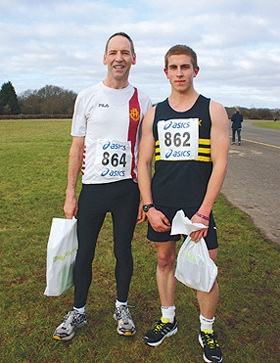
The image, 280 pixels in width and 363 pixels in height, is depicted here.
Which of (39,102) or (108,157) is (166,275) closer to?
(108,157)

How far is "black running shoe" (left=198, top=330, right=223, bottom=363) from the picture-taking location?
262cm

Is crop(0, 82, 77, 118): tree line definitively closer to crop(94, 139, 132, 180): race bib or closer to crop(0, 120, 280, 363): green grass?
crop(0, 120, 280, 363): green grass

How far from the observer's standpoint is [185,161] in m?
2.53

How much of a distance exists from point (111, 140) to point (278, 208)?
15.9ft

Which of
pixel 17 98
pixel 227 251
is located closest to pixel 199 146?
pixel 227 251

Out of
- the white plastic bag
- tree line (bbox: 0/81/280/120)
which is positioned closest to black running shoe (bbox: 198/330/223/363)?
the white plastic bag

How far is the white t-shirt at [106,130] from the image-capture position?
2.74 meters

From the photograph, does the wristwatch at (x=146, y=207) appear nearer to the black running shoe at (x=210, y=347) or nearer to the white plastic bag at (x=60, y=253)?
the white plastic bag at (x=60, y=253)

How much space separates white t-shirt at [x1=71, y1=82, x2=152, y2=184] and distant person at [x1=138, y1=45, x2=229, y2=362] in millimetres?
145

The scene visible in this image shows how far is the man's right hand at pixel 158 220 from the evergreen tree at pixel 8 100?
7349cm

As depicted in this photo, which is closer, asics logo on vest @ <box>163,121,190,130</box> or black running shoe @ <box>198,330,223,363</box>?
asics logo on vest @ <box>163,121,190,130</box>

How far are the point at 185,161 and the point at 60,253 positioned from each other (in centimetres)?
129

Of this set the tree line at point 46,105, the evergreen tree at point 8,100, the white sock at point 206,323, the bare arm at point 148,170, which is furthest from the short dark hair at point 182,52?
the evergreen tree at point 8,100

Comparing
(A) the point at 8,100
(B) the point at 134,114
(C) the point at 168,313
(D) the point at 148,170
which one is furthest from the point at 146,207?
(A) the point at 8,100
